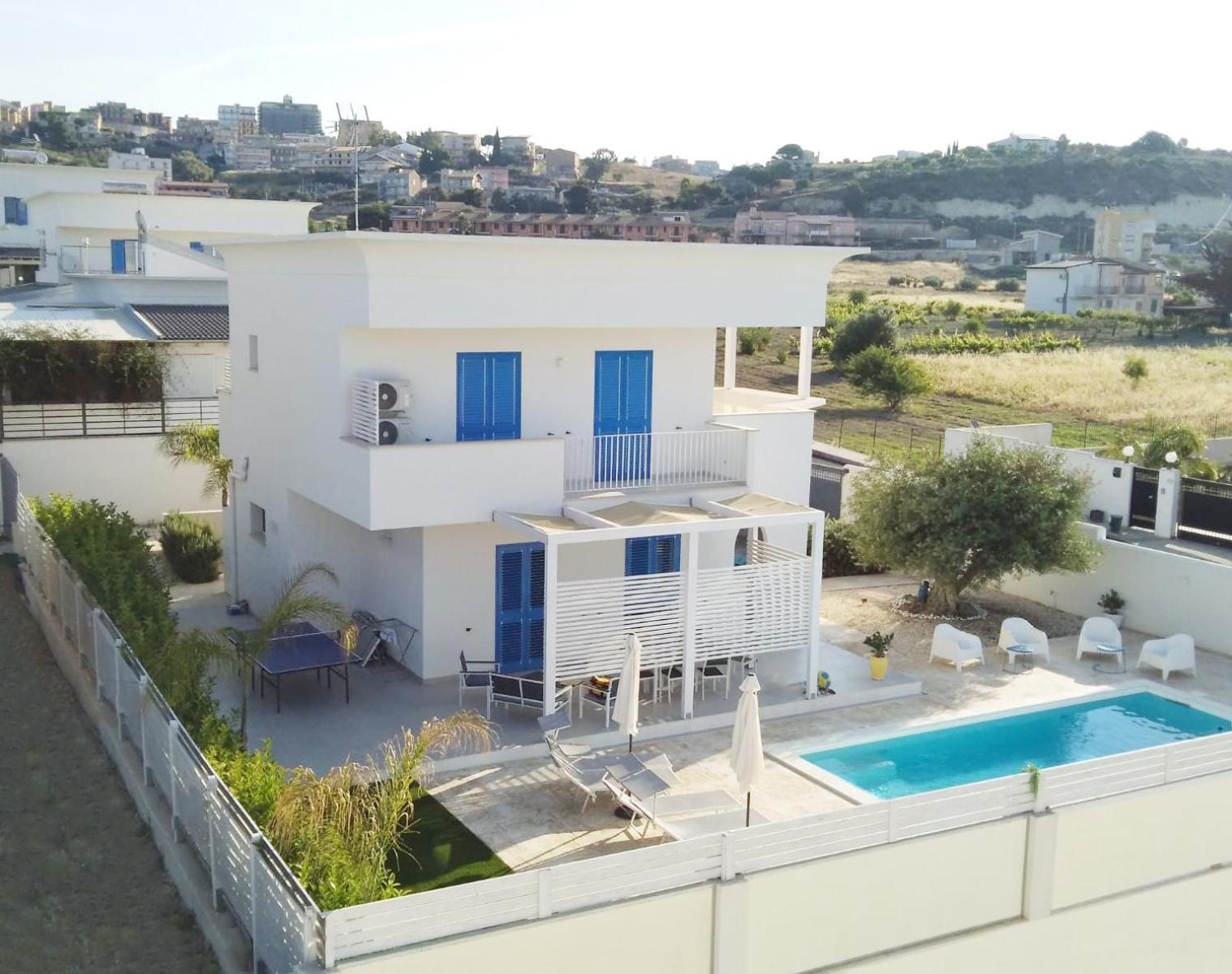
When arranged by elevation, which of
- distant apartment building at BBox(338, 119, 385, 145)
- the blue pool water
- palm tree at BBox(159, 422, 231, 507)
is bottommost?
the blue pool water

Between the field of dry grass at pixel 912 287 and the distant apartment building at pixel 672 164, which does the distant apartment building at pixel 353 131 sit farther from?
the distant apartment building at pixel 672 164

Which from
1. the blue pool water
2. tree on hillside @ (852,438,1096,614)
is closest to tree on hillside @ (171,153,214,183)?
tree on hillside @ (852,438,1096,614)

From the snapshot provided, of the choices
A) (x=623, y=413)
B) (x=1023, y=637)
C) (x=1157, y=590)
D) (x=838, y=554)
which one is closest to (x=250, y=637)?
(x=623, y=413)

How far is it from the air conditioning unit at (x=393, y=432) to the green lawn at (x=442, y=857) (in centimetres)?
498

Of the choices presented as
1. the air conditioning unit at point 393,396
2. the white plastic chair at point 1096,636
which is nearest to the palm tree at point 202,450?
the air conditioning unit at point 393,396

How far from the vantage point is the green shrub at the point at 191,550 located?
22.1 metres

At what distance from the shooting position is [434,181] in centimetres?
8319

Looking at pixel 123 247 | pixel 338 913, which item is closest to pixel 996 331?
pixel 123 247

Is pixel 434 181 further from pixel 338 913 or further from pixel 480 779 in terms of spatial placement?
pixel 338 913

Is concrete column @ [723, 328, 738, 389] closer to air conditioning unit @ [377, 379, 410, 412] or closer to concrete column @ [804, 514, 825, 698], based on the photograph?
concrete column @ [804, 514, 825, 698]

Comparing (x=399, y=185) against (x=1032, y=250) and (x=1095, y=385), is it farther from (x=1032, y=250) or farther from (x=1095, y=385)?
(x=1032, y=250)

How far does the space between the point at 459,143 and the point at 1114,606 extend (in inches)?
4996

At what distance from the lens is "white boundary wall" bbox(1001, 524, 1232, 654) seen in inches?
798

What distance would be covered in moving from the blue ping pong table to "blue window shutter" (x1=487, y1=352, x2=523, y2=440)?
Answer: 352cm
